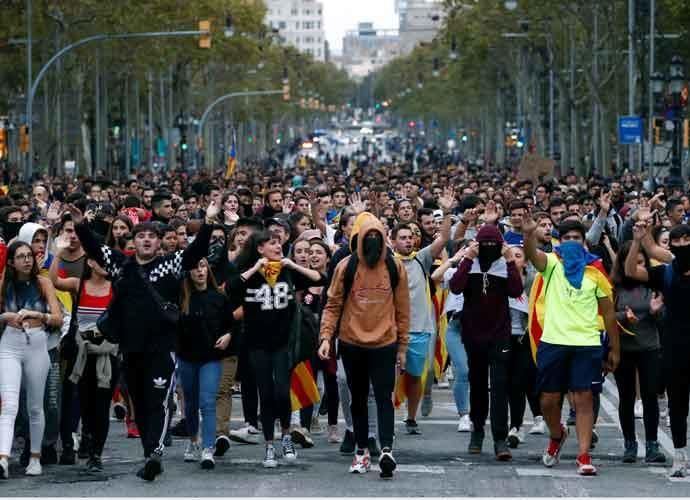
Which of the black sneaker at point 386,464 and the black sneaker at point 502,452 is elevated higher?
the black sneaker at point 386,464

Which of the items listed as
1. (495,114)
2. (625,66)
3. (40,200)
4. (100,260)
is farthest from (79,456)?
(495,114)

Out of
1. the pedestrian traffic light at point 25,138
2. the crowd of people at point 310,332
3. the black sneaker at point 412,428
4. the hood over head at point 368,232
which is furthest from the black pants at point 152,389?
the pedestrian traffic light at point 25,138

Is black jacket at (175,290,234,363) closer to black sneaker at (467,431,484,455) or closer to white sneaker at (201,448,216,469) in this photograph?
white sneaker at (201,448,216,469)

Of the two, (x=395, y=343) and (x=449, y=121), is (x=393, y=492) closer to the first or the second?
(x=395, y=343)

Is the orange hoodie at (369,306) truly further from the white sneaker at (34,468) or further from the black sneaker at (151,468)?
the white sneaker at (34,468)

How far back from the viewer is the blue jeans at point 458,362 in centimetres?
1602

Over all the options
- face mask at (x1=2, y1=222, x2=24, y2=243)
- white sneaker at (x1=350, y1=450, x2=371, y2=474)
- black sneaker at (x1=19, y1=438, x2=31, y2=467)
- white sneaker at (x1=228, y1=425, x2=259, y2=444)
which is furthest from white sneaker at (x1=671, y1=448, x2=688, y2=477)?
face mask at (x1=2, y1=222, x2=24, y2=243)

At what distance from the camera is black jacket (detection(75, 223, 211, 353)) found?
13203mm

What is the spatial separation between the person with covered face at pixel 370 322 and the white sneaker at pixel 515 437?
71.1 inches

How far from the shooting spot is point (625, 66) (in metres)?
72.0

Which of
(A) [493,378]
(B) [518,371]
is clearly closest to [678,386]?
(A) [493,378]

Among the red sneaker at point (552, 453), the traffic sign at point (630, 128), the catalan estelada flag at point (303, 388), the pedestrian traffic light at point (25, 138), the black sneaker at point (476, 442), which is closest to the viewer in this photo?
the red sneaker at point (552, 453)

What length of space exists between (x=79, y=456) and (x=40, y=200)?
35.4 feet

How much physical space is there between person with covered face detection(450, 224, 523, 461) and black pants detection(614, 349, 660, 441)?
2.73 feet
